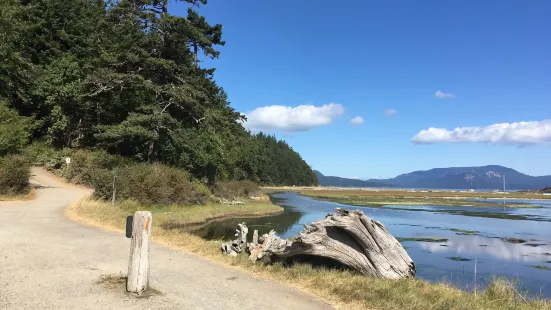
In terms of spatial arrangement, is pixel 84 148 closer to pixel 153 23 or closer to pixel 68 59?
pixel 68 59

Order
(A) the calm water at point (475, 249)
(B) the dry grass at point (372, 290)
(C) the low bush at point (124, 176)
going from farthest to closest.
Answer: (C) the low bush at point (124, 176), (A) the calm water at point (475, 249), (B) the dry grass at point (372, 290)

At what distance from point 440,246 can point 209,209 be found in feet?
54.4

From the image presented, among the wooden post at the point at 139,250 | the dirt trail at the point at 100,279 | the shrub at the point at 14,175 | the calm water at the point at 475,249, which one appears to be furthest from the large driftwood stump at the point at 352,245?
the shrub at the point at 14,175

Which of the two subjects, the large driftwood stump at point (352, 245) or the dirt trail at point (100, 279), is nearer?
the dirt trail at point (100, 279)

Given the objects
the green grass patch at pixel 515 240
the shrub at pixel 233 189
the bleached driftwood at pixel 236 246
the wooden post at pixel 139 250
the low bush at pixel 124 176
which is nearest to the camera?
the wooden post at pixel 139 250

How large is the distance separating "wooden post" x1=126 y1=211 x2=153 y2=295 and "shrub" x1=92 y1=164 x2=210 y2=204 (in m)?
16.6

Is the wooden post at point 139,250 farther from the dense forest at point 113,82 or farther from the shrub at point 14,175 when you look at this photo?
the dense forest at point 113,82

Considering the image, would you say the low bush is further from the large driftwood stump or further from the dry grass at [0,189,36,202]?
the large driftwood stump

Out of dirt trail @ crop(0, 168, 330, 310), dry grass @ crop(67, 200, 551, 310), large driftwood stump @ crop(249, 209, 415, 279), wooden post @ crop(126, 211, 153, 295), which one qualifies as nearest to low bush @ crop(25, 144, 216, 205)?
dirt trail @ crop(0, 168, 330, 310)

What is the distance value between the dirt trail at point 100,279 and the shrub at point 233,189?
103ft

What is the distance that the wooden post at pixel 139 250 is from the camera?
634 cm

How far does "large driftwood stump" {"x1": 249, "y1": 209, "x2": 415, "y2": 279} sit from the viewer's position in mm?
9500

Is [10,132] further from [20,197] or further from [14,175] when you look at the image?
[20,197]

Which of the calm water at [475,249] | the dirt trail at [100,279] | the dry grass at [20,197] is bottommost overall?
the calm water at [475,249]
